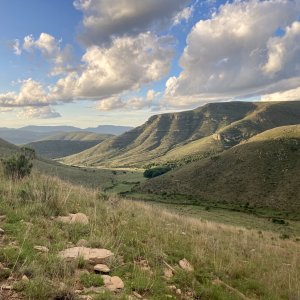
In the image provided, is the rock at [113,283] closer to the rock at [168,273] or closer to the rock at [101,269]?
the rock at [101,269]

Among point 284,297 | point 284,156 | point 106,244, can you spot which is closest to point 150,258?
point 106,244

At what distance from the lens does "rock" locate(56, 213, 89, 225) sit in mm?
8675

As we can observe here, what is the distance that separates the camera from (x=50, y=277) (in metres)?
5.61

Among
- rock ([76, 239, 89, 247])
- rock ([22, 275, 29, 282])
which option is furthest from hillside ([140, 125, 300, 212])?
rock ([22, 275, 29, 282])

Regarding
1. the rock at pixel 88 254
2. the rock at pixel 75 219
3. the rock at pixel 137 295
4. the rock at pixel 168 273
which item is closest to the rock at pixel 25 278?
the rock at pixel 88 254

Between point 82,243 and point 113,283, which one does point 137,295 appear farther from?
point 82,243

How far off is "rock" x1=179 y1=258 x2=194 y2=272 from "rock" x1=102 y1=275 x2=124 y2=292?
197cm

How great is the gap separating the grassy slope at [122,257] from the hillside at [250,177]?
172ft

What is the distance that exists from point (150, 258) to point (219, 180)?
2637 inches

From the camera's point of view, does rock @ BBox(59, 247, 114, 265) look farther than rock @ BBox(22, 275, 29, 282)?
Yes

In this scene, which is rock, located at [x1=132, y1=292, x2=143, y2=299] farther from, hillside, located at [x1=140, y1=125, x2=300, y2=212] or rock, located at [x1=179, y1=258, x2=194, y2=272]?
hillside, located at [x1=140, y1=125, x2=300, y2=212]

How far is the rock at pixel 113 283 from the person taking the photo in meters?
5.76

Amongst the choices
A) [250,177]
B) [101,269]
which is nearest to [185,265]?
[101,269]

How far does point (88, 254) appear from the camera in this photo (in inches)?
264
